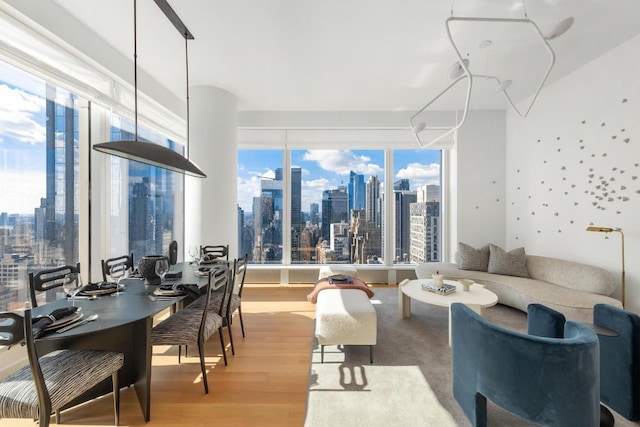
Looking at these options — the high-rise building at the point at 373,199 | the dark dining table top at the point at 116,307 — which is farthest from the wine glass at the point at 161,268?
the high-rise building at the point at 373,199

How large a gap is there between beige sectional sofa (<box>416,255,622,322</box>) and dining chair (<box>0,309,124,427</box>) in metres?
3.91

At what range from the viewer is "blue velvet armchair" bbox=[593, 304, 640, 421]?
1521 mm

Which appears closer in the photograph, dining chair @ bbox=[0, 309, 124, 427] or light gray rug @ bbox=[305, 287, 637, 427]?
dining chair @ bbox=[0, 309, 124, 427]

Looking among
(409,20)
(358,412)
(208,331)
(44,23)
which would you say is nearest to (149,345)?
(208,331)

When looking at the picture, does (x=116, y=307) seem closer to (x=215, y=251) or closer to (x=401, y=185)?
(x=215, y=251)

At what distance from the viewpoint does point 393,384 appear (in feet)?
6.66

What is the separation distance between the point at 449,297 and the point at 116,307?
2.96 m

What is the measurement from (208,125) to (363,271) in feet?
11.8

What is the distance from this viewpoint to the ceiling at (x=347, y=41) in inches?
86.4

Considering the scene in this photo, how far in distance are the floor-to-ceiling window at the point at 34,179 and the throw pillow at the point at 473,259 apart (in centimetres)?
506

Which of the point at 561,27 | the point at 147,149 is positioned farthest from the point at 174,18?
the point at 561,27

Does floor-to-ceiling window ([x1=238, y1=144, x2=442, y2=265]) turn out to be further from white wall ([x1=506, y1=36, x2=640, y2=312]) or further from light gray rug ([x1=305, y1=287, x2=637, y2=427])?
light gray rug ([x1=305, y1=287, x2=637, y2=427])

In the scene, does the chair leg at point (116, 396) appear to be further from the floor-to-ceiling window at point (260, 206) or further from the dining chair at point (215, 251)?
the floor-to-ceiling window at point (260, 206)

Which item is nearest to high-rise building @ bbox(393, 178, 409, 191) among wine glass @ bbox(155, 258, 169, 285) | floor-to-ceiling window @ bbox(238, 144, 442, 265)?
floor-to-ceiling window @ bbox(238, 144, 442, 265)
